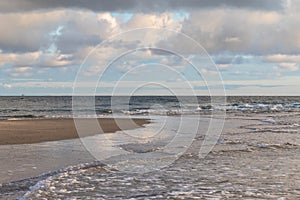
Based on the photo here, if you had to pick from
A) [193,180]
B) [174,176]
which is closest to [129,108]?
[174,176]

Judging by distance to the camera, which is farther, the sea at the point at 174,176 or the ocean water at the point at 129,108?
the ocean water at the point at 129,108

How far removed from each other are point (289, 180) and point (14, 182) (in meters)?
5.82

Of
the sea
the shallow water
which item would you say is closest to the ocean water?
the sea

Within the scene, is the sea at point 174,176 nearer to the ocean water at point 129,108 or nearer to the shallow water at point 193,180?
the shallow water at point 193,180

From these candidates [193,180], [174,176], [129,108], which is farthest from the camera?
[129,108]

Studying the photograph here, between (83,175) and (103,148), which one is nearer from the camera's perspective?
(83,175)

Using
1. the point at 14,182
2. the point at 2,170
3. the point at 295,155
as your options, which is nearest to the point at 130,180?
the point at 14,182

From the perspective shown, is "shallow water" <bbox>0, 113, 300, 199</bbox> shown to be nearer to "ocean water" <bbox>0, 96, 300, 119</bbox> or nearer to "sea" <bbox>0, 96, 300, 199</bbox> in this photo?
"sea" <bbox>0, 96, 300, 199</bbox>

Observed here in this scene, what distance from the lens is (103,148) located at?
539 inches

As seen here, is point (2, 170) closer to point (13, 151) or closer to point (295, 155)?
point (13, 151)

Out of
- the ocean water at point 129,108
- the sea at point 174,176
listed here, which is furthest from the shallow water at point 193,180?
the ocean water at point 129,108

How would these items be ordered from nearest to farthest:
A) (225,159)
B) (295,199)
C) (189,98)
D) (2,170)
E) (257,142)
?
(295,199) → (2,170) → (225,159) → (257,142) → (189,98)

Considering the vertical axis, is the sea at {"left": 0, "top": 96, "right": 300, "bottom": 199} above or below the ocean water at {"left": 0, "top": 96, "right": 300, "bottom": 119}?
below

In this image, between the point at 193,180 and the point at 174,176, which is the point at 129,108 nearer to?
the point at 174,176
